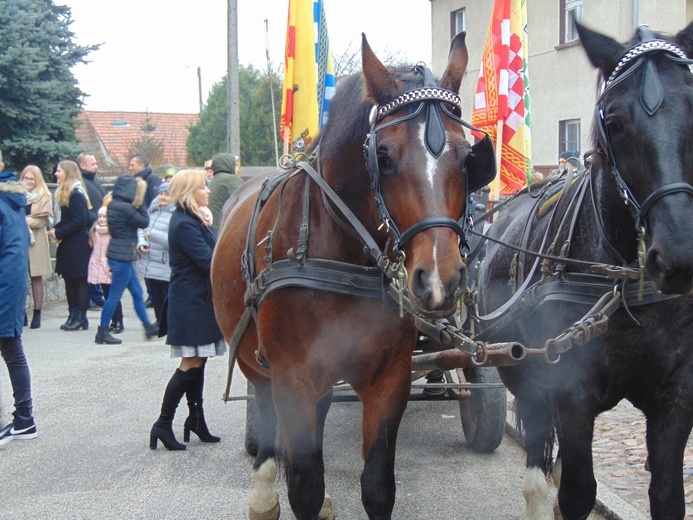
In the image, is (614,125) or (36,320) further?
(36,320)

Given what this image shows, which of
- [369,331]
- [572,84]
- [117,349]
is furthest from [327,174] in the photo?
[572,84]

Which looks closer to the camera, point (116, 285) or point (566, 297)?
point (566, 297)

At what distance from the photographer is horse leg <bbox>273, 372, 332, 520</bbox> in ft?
11.5

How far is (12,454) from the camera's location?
5.74 meters

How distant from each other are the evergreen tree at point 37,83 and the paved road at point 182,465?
23.0 feet

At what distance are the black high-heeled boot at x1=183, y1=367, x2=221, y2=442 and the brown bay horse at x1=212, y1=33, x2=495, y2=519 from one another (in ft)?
6.94

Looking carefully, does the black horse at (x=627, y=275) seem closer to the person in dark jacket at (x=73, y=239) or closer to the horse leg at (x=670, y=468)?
the horse leg at (x=670, y=468)

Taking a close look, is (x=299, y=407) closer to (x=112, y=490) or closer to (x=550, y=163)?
(x=112, y=490)

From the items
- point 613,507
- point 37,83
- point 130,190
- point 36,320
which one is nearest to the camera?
point 613,507

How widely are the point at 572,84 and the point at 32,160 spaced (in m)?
13.1

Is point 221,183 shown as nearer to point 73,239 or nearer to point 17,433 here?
point 73,239

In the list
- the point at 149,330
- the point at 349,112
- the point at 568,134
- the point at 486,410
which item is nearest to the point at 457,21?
the point at 568,134

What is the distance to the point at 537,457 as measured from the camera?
4.40 metres

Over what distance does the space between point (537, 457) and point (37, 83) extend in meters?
11.9
